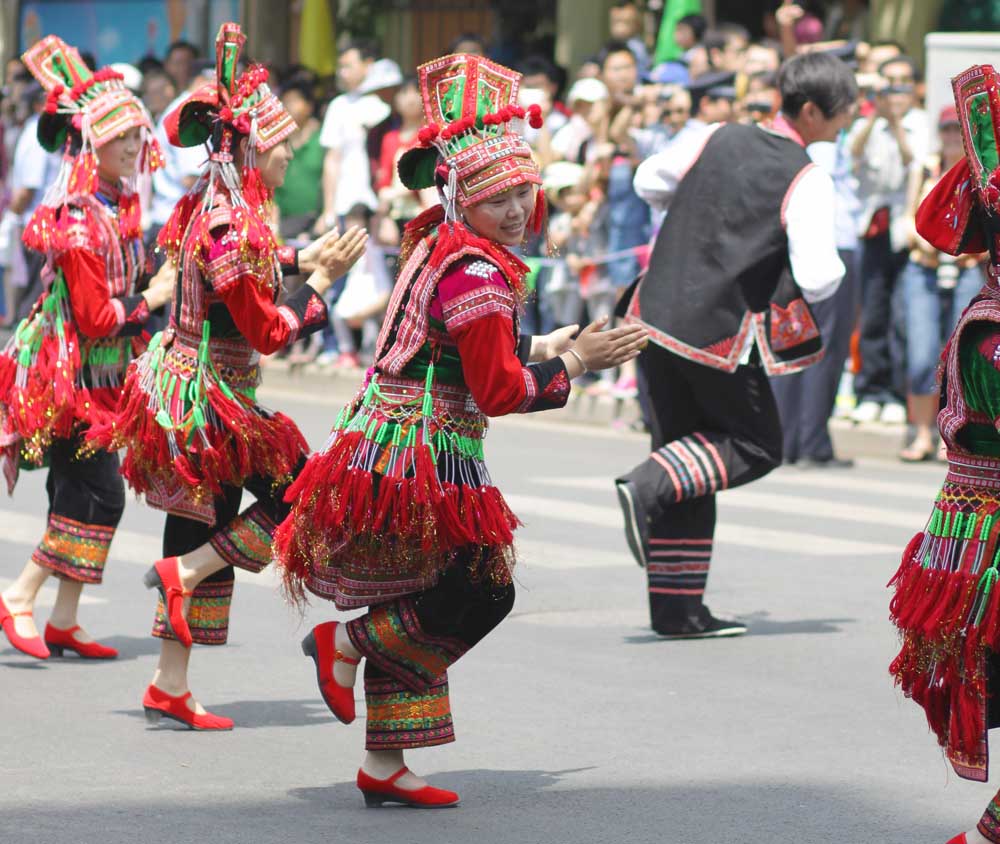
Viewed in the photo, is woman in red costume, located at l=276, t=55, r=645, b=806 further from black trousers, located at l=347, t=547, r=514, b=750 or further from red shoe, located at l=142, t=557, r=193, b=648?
red shoe, located at l=142, t=557, r=193, b=648

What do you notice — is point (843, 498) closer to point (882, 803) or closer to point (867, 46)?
point (867, 46)

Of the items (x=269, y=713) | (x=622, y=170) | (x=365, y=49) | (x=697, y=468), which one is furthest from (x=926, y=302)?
(x=269, y=713)

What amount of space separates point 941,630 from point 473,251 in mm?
1379

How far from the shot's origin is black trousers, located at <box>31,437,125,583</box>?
23.2 ft

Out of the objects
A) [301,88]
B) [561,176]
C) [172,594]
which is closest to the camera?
[172,594]

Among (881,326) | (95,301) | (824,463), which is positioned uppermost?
(95,301)

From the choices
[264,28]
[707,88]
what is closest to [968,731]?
[707,88]

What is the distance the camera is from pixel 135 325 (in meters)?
6.93

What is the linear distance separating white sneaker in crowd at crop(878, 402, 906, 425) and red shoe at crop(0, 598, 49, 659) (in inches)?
293

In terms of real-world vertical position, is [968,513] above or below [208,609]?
above

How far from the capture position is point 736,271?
24.6ft

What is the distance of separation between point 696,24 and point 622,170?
6.56 feet

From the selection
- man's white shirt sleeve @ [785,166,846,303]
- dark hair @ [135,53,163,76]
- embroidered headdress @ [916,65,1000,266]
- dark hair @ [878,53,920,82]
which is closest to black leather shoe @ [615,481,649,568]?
man's white shirt sleeve @ [785,166,846,303]

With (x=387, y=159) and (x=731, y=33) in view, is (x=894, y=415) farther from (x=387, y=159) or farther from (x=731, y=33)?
(x=387, y=159)
